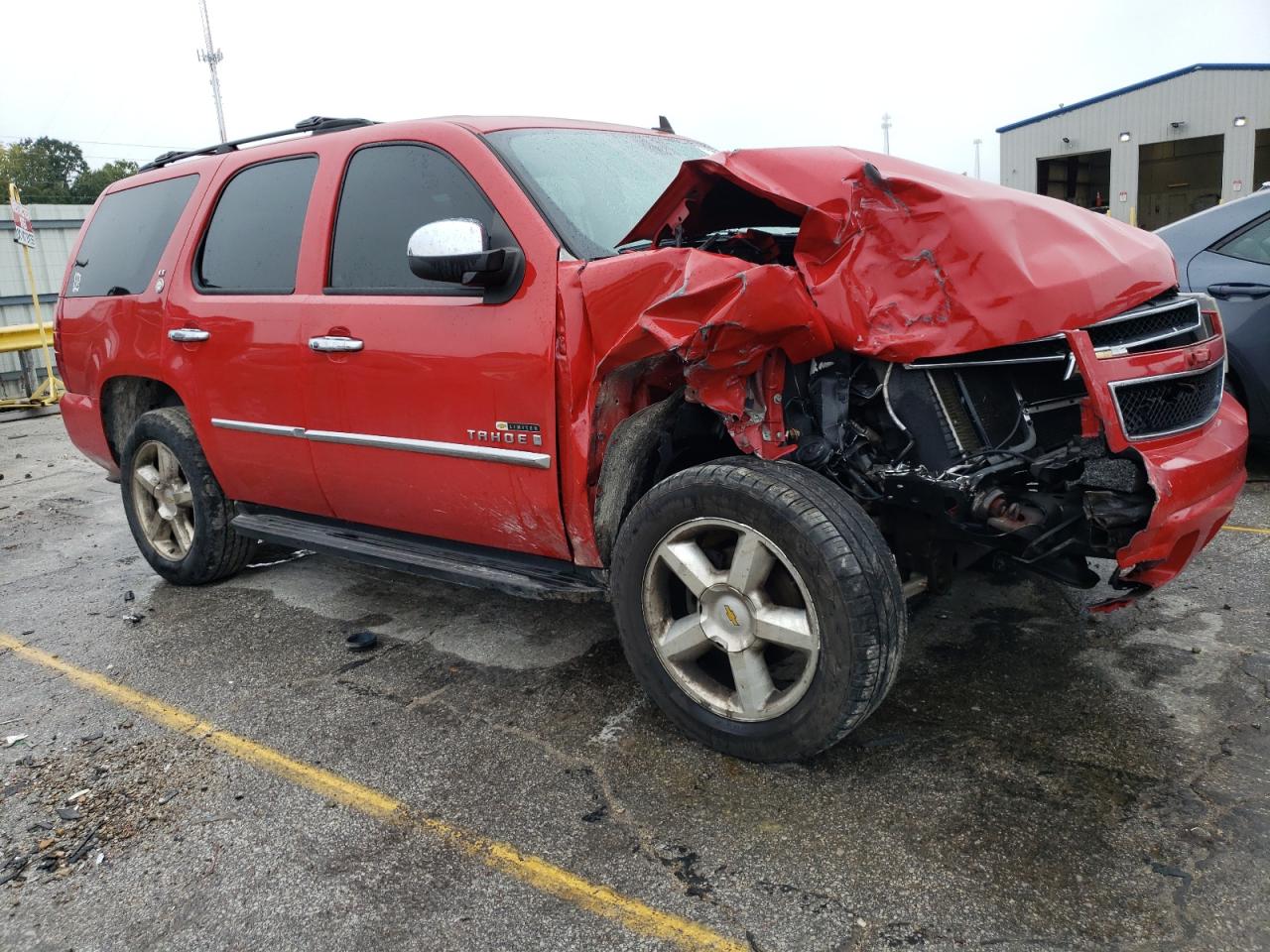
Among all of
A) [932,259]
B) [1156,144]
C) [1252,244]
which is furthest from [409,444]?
[1156,144]

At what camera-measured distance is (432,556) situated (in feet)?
11.5

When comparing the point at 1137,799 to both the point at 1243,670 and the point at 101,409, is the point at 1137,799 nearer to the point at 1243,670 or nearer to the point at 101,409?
the point at 1243,670

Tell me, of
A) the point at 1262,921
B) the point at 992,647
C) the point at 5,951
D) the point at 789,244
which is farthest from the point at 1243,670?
the point at 5,951

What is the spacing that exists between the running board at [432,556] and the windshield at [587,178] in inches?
41.9

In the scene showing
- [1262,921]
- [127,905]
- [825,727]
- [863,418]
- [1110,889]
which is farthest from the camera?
[863,418]

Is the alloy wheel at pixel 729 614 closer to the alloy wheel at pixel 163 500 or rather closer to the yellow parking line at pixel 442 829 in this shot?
the yellow parking line at pixel 442 829

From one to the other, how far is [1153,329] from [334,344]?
268cm

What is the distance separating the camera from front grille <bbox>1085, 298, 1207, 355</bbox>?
96.3 inches

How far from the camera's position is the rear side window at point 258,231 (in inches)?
151

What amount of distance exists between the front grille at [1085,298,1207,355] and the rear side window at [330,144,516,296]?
71.7 inches

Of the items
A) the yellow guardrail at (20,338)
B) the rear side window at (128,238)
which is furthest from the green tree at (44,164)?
the rear side window at (128,238)

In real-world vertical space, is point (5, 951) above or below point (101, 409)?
below

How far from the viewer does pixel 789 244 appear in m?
3.02

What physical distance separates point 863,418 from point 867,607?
1.92 ft
